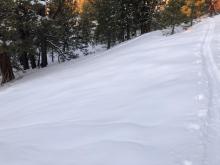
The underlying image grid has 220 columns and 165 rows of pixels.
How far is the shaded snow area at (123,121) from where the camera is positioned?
20.2 feet

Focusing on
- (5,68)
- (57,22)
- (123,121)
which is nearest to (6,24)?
(5,68)

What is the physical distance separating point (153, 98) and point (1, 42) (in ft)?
43.1

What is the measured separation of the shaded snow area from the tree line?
27.0 ft

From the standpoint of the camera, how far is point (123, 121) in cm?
805

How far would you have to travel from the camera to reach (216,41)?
70.5 feet

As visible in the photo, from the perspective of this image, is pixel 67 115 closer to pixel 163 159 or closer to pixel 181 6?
pixel 163 159

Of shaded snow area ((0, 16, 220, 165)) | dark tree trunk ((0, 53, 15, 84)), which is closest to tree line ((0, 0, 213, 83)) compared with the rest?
dark tree trunk ((0, 53, 15, 84))

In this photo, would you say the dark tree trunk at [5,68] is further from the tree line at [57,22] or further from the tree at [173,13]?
the tree at [173,13]

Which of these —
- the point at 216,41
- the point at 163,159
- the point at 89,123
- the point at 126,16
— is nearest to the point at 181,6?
the point at 216,41

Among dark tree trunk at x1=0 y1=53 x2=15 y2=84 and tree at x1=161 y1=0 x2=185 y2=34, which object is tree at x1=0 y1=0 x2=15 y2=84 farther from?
tree at x1=161 y1=0 x2=185 y2=34

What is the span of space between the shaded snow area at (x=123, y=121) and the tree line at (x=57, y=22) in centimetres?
822

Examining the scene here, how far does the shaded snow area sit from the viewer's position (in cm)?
617

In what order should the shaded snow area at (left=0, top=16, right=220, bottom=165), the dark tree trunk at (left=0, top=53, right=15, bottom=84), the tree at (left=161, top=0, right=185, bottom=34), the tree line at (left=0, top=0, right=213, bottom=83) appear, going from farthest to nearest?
the tree at (left=161, top=0, right=185, bottom=34) < the dark tree trunk at (left=0, top=53, right=15, bottom=84) < the tree line at (left=0, top=0, right=213, bottom=83) < the shaded snow area at (left=0, top=16, right=220, bottom=165)

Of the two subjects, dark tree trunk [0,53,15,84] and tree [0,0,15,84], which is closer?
tree [0,0,15,84]
